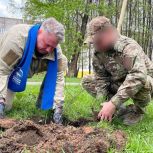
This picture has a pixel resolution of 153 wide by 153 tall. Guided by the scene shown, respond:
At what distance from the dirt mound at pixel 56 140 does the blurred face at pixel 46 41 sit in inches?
43.8

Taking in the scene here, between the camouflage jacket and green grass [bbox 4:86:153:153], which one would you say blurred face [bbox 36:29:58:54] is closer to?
the camouflage jacket

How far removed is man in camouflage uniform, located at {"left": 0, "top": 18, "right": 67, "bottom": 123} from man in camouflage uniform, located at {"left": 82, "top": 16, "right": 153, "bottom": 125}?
43cm

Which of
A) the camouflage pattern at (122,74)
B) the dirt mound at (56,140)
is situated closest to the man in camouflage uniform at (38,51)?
the camouflage pattern at (122,74)

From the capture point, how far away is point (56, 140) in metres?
4.17

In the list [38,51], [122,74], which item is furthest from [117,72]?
[38,51]

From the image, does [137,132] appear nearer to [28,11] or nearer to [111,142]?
[111,142]

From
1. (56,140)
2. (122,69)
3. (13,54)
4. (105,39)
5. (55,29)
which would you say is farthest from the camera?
(122,69)

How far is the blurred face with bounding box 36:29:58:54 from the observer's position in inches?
208

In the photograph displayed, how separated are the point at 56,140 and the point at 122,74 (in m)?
1.94

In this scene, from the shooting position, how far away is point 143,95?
5824 mm

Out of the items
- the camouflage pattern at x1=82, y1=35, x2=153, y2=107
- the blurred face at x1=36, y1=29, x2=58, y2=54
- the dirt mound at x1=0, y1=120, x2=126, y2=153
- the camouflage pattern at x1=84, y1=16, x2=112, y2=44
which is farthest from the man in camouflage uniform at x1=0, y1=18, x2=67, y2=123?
the dirt mound at x1=0, y1=120, x2=126, y2=153

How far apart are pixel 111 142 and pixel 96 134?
0.27 meters

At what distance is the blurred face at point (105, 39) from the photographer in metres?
5.36

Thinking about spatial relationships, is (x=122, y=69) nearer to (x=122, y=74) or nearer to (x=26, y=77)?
(x=122, y=74)
